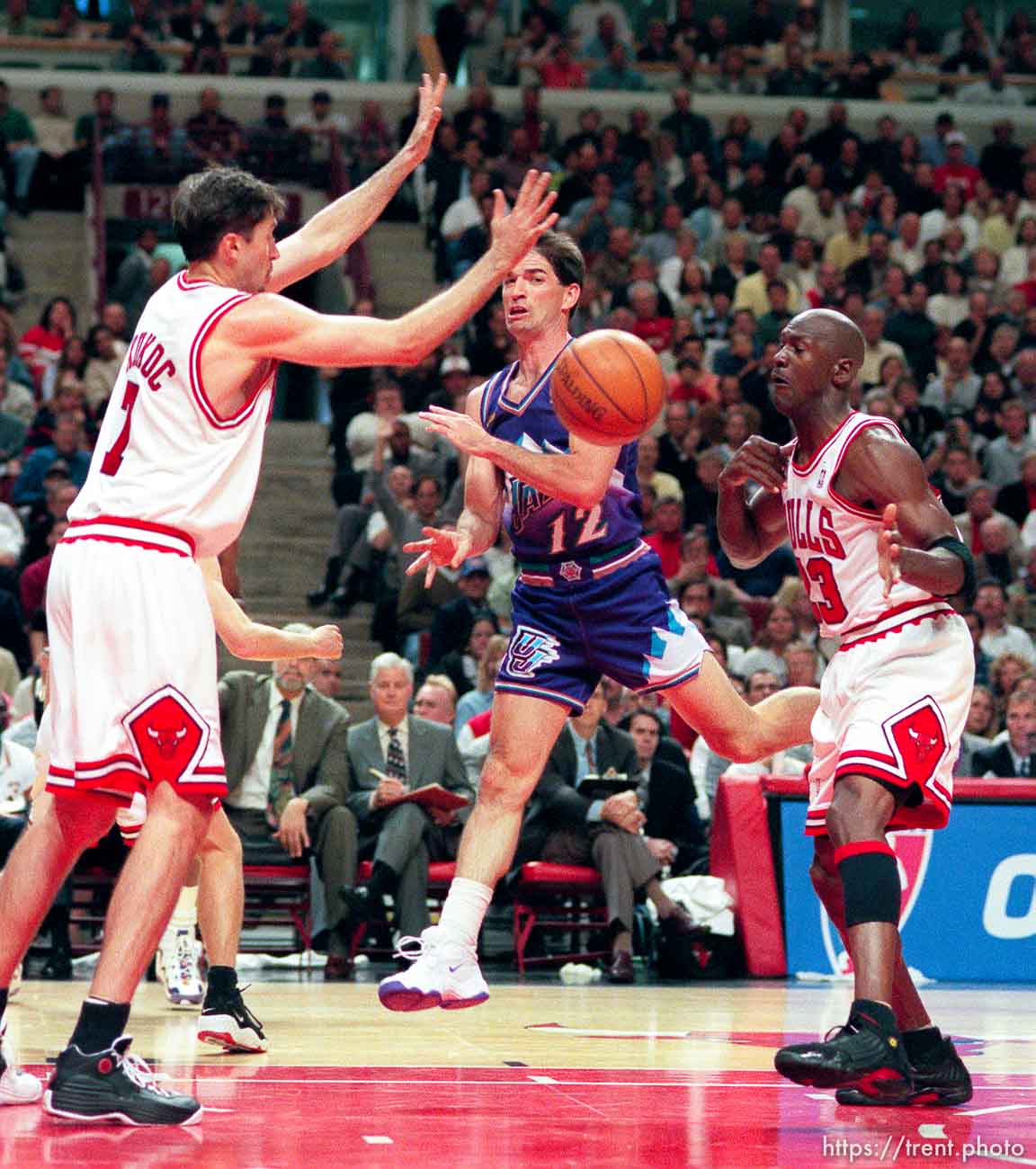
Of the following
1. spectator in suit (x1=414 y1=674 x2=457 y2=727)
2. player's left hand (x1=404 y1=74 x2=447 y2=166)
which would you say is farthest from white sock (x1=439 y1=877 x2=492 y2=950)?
spectator in suit (x1=414 y1=674 x2=457 y2=727)

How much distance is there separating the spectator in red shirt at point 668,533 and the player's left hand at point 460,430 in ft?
29.6

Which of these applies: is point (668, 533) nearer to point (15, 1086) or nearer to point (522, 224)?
point (522, 224)

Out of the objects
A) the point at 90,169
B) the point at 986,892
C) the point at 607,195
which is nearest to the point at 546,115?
the point at 607,195

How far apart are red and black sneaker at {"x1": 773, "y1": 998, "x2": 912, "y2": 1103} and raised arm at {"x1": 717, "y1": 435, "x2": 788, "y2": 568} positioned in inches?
65.9

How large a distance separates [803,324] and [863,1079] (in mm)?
2309

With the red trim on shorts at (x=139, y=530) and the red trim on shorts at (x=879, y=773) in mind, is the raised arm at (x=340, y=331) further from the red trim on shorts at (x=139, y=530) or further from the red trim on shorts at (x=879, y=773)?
the red trim on shorts at (x=879, y=773)

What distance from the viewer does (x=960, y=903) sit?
10.6 meters

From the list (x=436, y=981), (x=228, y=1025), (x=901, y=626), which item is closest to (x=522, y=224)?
(x=901, y=626)

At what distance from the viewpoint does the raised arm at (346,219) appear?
6066 millimetres

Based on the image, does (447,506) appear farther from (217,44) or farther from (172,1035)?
(217,44)

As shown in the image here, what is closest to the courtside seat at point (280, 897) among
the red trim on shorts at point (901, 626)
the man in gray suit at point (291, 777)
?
the man in gray suit at point (291, 777)

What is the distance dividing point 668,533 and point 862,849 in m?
9.61

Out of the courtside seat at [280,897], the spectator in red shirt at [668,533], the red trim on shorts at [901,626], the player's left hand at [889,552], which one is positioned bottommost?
the courtside seat at [280,897]

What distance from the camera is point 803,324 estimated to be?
601cm
